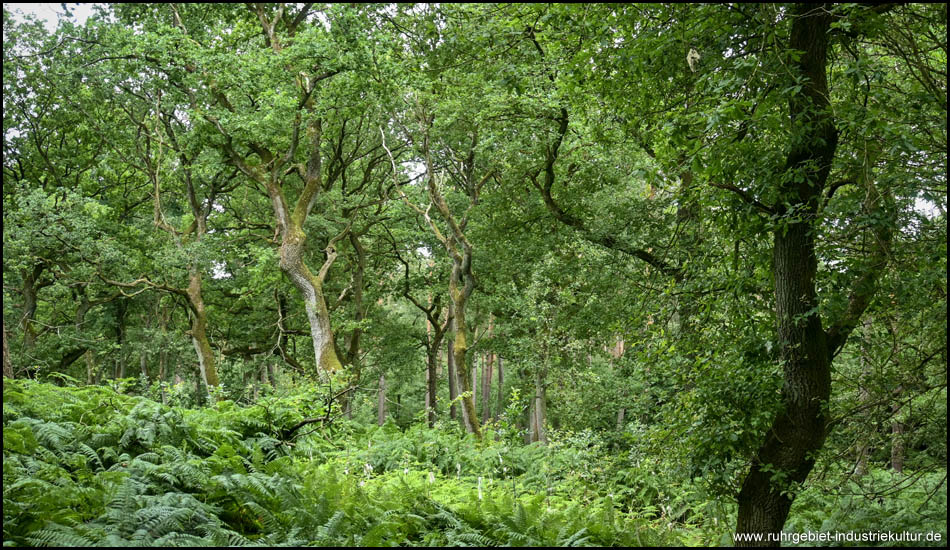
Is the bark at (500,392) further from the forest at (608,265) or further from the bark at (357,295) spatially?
the forest at (608,265)

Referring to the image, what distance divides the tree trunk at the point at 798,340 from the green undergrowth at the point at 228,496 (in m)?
0.34

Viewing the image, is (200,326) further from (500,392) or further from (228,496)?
(500,392)

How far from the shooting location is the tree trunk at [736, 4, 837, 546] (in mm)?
4988

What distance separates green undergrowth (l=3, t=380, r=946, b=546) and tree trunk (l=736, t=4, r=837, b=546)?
34 centimetres

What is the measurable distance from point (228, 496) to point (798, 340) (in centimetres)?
475

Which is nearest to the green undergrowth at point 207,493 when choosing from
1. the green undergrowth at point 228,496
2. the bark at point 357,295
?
the green undergrowth at point 228,496

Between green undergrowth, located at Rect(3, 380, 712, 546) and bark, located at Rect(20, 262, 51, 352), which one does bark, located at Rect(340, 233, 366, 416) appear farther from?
green undergrowth, located at Rect(3, 380, 712, 546)

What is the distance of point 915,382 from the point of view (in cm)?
461

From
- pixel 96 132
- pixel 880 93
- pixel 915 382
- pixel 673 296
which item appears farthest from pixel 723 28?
pixel 96 132

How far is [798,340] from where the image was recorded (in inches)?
204

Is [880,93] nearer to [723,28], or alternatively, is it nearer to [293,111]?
[723,28]

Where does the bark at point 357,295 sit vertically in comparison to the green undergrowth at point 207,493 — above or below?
above

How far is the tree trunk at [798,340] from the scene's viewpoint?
4.99 m

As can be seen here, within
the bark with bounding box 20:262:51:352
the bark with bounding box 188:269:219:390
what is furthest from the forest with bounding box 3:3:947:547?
the bark with bounding box 188:269:219:390
